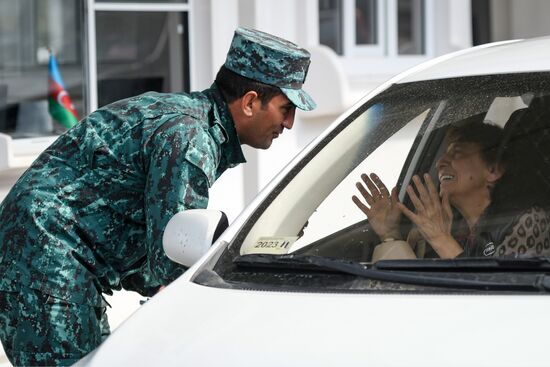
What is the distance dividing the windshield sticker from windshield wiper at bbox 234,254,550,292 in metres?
0.07

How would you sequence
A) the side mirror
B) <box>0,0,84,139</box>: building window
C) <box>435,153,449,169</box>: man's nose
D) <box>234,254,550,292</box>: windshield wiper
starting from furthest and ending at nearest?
<box>0,0,84,139</box>: building window < <box>435,153,449,169</box>: man's nose < the side mirror < <box>234,254,550,292</box>: windshield wiper

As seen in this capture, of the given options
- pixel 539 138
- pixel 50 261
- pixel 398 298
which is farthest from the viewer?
pixel 50 261

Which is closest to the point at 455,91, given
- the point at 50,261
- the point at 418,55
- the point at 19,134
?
the point at 50,261

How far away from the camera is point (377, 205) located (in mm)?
3742

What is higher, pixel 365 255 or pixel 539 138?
pixel 539 138

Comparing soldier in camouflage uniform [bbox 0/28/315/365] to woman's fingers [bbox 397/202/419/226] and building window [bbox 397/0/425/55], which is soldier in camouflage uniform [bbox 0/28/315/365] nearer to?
woman's fingers [bbox 397/202/419/226]

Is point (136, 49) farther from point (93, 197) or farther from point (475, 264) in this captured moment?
point (475, 264)

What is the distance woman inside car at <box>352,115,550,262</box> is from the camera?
3.38 meters

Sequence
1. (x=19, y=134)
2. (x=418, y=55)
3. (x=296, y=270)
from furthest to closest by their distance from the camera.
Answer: (x=418, y=55) < (x=19, y=134) < (x=296, y=270)

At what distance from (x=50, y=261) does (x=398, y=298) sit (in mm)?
1339

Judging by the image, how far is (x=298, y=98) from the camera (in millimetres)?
4125

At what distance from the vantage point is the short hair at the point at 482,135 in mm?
3697

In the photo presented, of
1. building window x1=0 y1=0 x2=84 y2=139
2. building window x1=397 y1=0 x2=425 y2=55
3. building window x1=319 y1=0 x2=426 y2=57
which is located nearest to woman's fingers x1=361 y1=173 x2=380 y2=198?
building window x1=0 y1=0 x2=84 y2=139

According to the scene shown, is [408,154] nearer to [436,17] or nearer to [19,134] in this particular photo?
[19,134]
